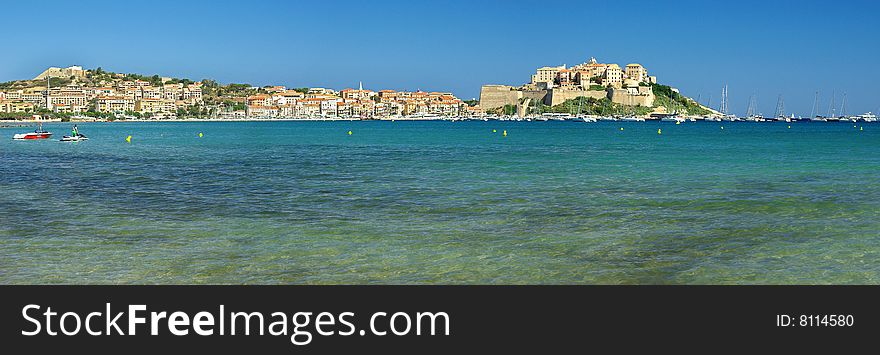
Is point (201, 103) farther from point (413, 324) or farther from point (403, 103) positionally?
point (413, 324)

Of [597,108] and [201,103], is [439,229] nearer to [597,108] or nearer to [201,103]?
[597,108]

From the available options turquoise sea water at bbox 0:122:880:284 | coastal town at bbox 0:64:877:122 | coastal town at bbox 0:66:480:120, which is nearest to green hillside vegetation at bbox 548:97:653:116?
coastal town at bbox 0:64:877:122

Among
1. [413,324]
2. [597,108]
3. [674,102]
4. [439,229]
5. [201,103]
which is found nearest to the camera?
[413,324]

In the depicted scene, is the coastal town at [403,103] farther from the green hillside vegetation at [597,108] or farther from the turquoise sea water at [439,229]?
the turquoise sea water at [439,229]

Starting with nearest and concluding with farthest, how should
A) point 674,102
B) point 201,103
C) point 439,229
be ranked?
1. point 439,229
2. point 674,102
3. point 201,103

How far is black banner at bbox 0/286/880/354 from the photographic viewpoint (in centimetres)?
440

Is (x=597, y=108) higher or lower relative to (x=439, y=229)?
higher

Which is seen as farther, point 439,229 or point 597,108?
point 597,108

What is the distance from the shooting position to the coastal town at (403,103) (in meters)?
150

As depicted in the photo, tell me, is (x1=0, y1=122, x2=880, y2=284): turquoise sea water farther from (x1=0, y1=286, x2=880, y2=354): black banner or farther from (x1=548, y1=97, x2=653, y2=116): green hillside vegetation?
(x1=548, y1=97, x2=653, y2=116): green hillside vegetation

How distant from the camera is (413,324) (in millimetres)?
4523

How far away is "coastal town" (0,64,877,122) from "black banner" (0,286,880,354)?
131 metres

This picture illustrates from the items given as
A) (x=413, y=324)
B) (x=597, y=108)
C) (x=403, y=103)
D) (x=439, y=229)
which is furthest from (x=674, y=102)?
(x=413, y=324)

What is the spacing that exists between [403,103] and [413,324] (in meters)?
179
